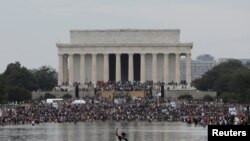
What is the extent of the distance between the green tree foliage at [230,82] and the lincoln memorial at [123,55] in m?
6.10

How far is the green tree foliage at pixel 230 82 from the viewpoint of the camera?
114 metres

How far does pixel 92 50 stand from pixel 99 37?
7.72ft

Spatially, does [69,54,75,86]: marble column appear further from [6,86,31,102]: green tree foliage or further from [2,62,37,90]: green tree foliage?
[6,86,31,102]: green tree foliage

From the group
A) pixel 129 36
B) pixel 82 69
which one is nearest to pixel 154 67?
pixel 129 36

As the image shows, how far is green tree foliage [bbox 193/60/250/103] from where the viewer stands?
11389 cm

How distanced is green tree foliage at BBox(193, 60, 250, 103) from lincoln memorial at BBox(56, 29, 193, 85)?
6102 mm

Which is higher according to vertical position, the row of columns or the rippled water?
the row of columns

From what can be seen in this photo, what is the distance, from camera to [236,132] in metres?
22.3

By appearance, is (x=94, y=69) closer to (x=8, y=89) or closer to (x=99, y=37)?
(x=99, y=37)

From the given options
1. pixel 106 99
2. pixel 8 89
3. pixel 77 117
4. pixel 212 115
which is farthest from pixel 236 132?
pixel 8 89

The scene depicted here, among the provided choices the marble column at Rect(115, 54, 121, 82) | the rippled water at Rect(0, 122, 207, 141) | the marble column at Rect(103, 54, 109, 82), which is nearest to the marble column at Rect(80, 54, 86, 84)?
the marble column at Rect(103, 54, 109, 82)

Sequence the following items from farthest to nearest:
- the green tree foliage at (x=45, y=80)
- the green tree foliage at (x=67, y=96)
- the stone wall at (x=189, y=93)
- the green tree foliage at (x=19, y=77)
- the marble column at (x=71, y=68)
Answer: the green tree foliage at (x=45, y=80) → the marble column at (x=71, y=68) → the green tree foliage at (x=19, y=77) → the stone wall at (x=189, y=93) → the green tree foliage at (x=67, y=96)

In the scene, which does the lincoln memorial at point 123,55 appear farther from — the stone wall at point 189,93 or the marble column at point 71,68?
the stone wall at point 189,93

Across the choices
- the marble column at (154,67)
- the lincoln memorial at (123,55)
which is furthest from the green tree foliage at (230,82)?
the marble column at (154,67)
